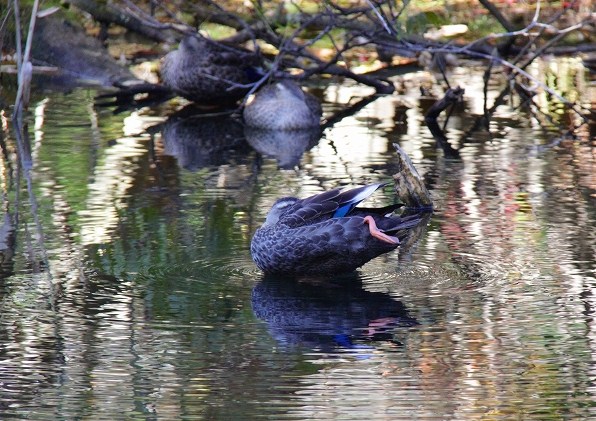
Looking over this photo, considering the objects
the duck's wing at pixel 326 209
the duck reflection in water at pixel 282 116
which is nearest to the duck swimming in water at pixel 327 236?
the duck's wing at pixel 326 209

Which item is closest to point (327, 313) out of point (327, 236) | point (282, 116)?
point (327, 236)

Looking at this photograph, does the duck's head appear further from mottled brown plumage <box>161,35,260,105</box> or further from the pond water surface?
mottled brown plumage <box>161,35,260,105</box>

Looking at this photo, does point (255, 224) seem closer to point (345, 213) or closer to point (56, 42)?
point (345, 213)

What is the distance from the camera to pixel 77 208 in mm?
8695

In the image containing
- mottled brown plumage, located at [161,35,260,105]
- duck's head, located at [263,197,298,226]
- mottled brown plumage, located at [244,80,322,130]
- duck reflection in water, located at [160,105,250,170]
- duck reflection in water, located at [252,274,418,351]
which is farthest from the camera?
mottled brown plumage, located at [161,35,260,105]

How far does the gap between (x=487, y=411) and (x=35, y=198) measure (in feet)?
16.2

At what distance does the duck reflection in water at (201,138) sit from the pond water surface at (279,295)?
0.06 meters

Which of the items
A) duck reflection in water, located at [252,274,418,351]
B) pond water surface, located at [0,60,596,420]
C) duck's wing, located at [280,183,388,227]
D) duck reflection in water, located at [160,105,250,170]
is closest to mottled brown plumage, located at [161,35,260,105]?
duck reflection in water, located at [160,105,250,170]

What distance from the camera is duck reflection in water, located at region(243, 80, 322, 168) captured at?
12.1 meters

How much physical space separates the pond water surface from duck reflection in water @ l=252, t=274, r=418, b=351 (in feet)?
0.05

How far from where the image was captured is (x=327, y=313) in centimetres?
645

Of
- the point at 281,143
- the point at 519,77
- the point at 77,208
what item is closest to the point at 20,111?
the point at 281,143

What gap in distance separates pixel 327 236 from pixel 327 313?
1.95 feet

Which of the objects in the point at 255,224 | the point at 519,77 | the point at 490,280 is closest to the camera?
the point at 490,280
